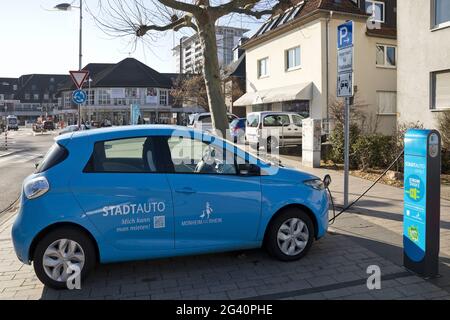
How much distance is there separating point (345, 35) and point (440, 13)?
10.6m

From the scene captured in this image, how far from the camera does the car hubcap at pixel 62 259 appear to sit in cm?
451

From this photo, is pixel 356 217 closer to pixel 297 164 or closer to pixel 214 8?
pixel 214 8

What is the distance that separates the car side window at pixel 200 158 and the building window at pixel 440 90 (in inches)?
520

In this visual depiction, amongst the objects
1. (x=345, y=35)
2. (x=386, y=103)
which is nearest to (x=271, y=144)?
(x=386, y=103)

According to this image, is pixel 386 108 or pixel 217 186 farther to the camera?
pixel 386 108

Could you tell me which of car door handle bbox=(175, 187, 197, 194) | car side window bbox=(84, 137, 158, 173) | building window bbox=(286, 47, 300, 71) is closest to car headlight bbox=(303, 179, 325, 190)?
car door handle bbox=(175, 187, 197, 194)

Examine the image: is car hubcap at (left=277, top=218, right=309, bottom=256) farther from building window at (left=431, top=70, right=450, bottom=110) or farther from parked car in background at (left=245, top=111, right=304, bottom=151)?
parked car in background at (left=245, top=111, right=304, bottom=151)

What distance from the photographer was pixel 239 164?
5.14 metres

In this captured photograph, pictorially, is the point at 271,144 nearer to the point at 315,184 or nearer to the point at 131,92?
the point at 315,184

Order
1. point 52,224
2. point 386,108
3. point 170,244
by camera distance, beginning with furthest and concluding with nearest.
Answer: point 386,108, point 170,244, point 52,224

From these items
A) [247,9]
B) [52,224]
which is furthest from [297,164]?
[52,224]

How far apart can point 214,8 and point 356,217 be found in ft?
16.6

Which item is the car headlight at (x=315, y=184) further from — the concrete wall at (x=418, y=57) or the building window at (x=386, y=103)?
the building window at (x=386, y=103)
